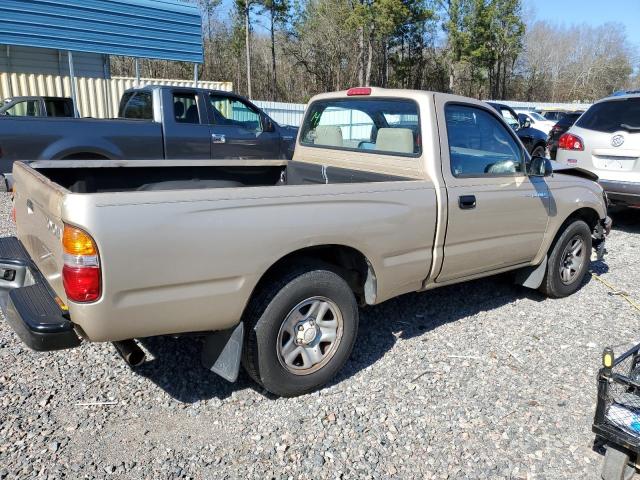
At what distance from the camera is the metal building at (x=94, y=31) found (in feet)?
41.8

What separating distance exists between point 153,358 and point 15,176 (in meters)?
1.52

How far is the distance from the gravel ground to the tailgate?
0.78 m

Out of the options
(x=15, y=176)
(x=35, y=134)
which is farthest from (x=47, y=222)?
(x=35, y=134)

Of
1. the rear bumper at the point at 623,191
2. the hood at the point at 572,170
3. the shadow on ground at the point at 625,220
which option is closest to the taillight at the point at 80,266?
the hood at the point at 572,170

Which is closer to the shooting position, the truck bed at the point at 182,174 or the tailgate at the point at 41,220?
the tailgate at the point at 41,220

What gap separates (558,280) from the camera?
485cm

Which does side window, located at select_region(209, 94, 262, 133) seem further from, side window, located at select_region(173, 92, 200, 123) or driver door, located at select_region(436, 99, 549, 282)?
driver door, located at select_region(436, 99, 549, 282)

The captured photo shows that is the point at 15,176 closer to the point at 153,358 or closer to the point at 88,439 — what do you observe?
the point at 153,358

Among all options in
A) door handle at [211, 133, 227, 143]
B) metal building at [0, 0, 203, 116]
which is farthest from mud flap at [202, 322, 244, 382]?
metal building at [0, 0, 203, 116]

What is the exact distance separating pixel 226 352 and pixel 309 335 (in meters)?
0.53

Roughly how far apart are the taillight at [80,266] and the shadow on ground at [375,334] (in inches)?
43.6

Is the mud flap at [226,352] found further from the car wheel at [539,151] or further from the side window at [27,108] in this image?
the car wheel at [539,151]

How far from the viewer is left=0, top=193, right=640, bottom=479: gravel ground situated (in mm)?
2666

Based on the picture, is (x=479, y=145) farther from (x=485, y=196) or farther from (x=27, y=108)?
(x=27, y=108)
